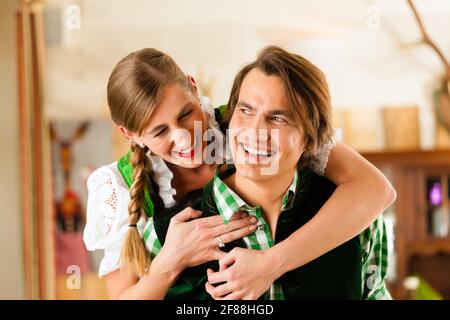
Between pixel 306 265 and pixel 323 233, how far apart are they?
4cm

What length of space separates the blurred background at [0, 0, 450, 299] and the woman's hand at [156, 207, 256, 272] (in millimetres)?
127

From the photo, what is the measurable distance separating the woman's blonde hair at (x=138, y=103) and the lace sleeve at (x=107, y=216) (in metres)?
0.01

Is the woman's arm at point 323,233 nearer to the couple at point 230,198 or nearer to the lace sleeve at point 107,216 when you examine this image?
the couple at point 230,198

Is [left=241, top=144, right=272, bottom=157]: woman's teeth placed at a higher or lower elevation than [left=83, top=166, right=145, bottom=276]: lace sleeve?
higher

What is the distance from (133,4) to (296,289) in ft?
1.46

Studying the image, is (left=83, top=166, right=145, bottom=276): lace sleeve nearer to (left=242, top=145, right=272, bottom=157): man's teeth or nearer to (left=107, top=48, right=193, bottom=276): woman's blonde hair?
(left=107, top=48, right=193, bottom=276): woman's blonde hair

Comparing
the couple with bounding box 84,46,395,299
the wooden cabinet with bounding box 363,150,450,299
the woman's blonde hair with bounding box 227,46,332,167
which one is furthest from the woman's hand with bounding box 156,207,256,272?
the wooden cabinet with bounding box 363,150,450,299

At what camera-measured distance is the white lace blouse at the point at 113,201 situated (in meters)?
0.80

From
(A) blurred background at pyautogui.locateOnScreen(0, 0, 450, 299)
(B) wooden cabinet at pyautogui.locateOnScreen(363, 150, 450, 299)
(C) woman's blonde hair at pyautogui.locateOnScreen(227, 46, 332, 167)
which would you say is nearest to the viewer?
(C) woman's blonde hair at pyautogui.locateOnScreen(227, 46, 332, 167)

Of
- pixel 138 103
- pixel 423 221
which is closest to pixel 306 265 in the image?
pixel 138 103

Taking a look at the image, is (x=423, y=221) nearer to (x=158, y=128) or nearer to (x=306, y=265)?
(x=306, y=265)

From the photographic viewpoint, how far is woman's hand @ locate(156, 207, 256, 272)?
80 cm

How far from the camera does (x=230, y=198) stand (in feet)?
2.57
